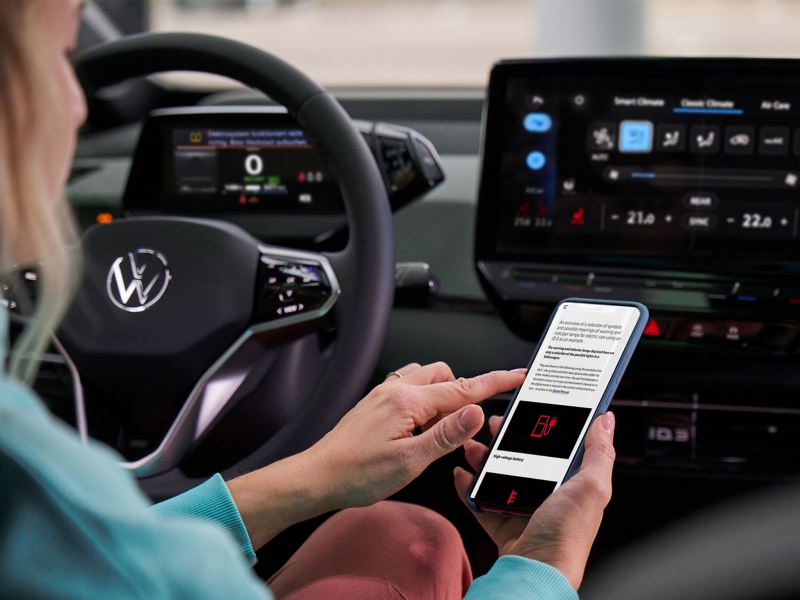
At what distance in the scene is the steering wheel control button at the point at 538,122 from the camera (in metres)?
1.43

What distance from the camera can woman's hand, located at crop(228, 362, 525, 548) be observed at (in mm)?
1026

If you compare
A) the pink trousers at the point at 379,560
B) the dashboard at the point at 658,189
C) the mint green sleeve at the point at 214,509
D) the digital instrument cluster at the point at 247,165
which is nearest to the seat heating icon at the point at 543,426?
the pink trousers at the point at 379,560

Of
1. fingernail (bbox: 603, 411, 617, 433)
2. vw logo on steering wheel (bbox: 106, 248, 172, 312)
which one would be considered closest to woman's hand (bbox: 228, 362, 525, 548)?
fingernail (bbox: 603, 411, 617, 433)

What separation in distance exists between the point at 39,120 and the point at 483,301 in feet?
3.28

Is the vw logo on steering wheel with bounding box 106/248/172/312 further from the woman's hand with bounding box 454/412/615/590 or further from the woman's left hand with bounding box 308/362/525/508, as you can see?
the woman's hand with bounding box 454/412/615/590

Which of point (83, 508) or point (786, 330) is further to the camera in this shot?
point (786, 330)

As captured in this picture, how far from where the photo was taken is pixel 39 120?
617mm

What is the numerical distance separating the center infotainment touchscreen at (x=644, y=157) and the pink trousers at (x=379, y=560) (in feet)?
1.44

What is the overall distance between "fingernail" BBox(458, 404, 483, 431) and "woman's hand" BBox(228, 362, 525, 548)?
0.04 ft

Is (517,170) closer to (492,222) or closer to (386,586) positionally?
(492,222)

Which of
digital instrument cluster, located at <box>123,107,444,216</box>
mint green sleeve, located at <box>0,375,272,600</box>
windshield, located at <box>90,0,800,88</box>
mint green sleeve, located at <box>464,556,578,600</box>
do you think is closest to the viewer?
mint green sleeve, located at <box>0,375,272,600</box>

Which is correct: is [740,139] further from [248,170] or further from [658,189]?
[248,170]

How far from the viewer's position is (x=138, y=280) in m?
1.27

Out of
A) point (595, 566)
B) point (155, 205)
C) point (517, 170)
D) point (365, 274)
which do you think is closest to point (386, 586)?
point (365, 274)
